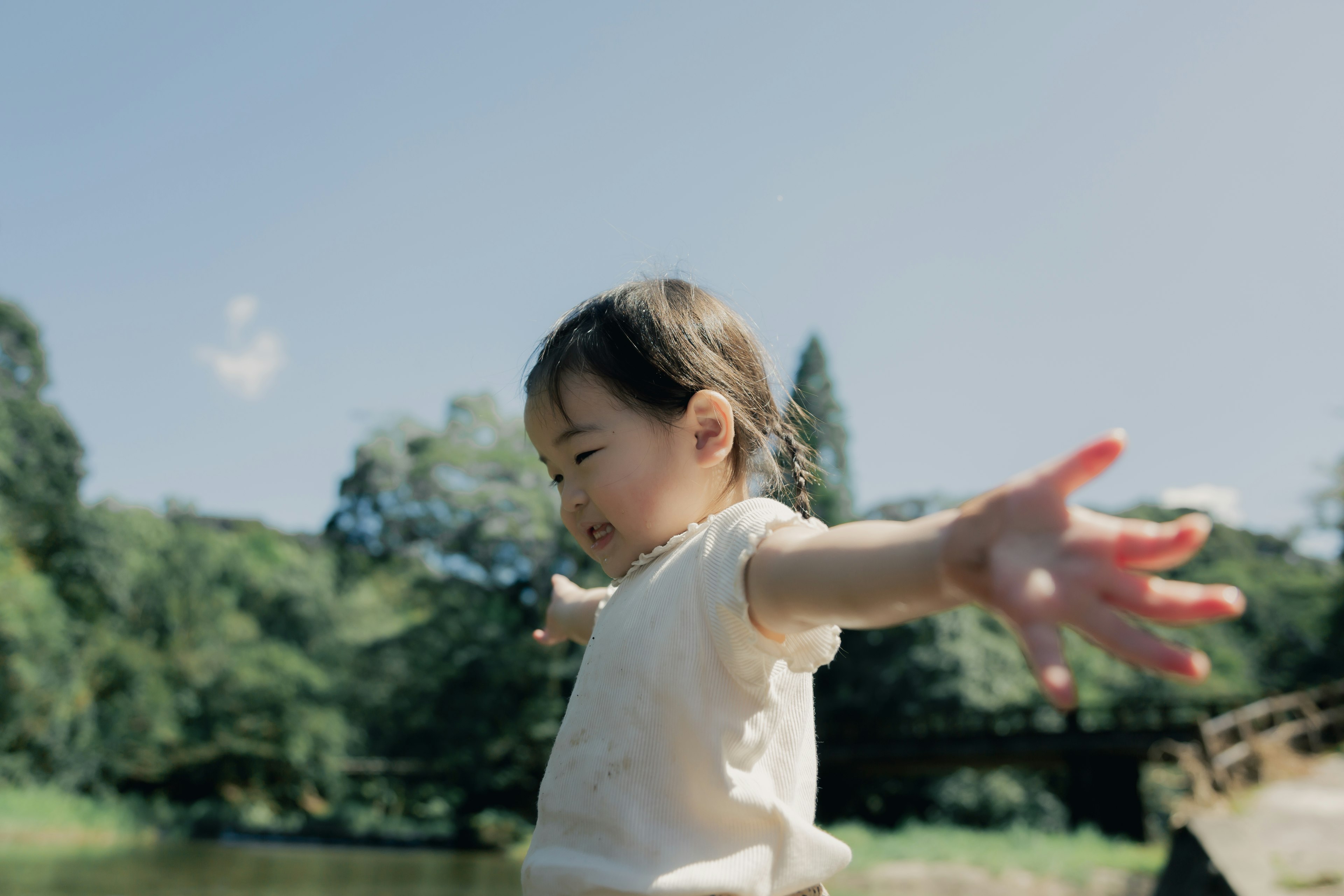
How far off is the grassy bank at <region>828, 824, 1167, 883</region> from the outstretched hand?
12.6 m

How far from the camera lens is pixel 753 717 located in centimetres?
118

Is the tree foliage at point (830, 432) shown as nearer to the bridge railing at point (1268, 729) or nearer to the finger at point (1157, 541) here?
the bridge railing at point (1268, 729)

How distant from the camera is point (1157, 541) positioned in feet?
2.41

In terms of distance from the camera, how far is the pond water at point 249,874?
9109 mm

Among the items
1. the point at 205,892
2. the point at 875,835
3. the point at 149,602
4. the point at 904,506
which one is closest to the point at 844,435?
the point at 904,506

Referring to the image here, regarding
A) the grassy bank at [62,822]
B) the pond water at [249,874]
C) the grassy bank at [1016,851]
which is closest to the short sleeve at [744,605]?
the pond water at [249,874]

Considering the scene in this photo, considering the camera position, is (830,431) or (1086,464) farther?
(830,431)

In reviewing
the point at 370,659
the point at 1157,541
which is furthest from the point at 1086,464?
the point at 370,659

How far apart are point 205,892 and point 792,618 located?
10.3 m

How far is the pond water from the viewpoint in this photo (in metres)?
9.11

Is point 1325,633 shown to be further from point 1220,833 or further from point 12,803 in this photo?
point 12,803

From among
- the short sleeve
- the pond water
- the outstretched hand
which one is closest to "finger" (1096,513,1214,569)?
the outstretched hand

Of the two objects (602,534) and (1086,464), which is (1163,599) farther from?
(602,534)

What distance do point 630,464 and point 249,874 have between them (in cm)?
1224
